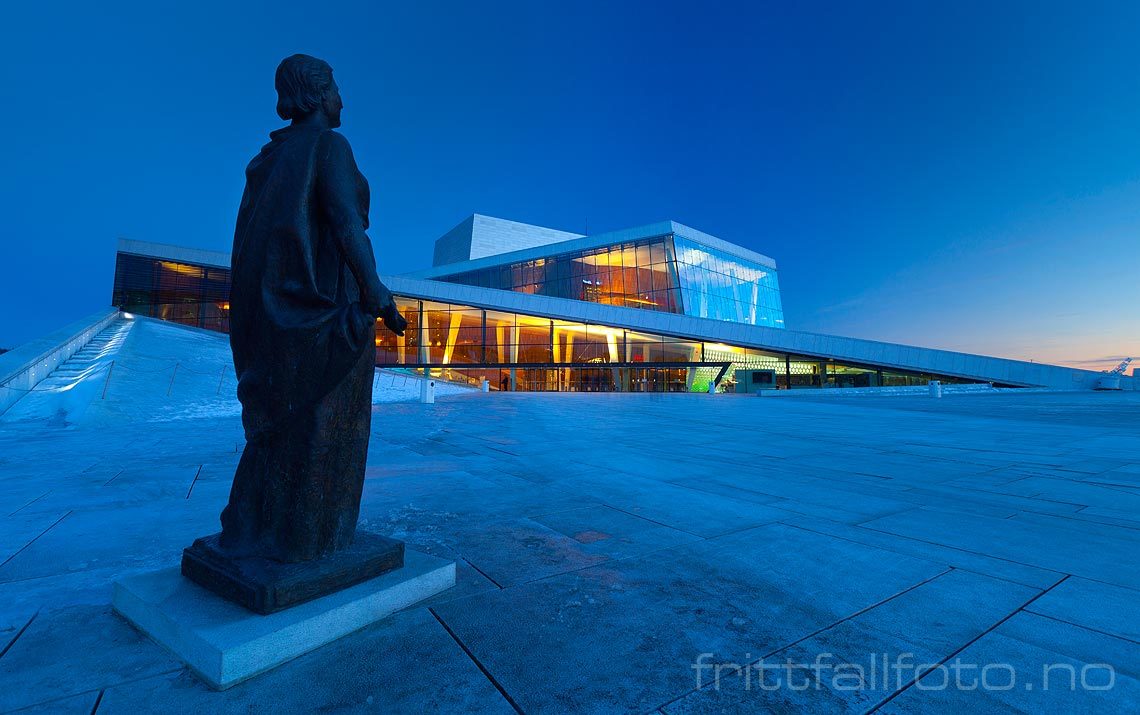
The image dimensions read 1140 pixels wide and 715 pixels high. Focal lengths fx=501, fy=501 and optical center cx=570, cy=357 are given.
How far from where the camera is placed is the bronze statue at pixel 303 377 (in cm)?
243

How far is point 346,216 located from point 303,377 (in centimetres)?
83

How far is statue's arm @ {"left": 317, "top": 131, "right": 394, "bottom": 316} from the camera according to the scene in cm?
246

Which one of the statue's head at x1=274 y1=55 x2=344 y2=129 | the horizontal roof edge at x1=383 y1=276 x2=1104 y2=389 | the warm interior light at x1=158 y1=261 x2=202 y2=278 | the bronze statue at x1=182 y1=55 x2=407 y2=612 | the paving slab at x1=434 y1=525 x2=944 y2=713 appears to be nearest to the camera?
the paving slab at x1=434 y1=525 x2=944 y2=713

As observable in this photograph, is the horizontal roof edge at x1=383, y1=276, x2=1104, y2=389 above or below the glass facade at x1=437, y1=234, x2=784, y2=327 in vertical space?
below

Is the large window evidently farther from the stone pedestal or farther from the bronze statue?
the stone pedestal

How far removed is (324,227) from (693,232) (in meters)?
43.0

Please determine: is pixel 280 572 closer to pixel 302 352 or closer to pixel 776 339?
pixel 302 352

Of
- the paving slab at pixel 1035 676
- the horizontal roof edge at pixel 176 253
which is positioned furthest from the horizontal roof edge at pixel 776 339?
the paving slab at pixel 1035 676

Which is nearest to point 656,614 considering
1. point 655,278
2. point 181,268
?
point 655,278

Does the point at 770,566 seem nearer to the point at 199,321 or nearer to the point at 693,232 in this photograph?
the point at 693,232

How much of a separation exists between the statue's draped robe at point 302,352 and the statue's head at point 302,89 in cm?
27

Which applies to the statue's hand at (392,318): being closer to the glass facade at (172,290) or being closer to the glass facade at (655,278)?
the glass facade at (655,278)

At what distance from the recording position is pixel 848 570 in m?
2.92

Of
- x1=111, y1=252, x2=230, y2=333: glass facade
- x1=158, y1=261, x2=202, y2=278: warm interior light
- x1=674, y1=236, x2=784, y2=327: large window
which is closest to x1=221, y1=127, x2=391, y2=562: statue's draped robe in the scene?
x1=674, y1=236, x2=784, y2=327: large window
